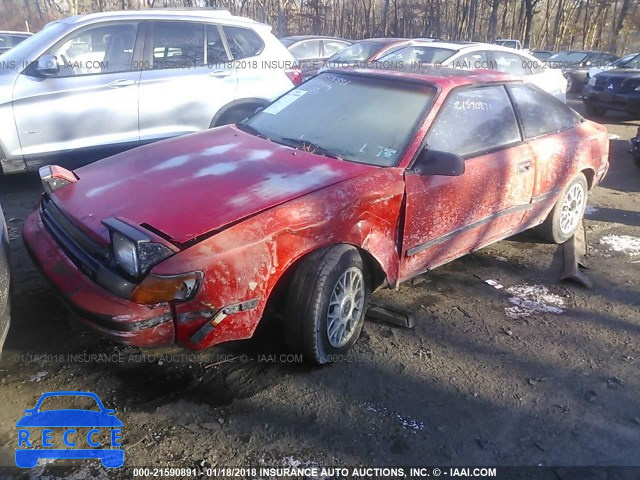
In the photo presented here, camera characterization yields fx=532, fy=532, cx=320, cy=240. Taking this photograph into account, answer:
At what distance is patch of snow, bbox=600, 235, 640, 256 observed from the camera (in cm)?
480

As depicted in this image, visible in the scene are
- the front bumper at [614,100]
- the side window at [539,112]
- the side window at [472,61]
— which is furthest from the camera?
→ the front bumper at [614,100]

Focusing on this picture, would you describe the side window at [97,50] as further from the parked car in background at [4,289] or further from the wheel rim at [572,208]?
the wheel rim at [572,208]

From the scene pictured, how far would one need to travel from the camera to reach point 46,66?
5.21m

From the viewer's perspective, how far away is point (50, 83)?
17.2 ft

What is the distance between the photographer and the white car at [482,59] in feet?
28.7

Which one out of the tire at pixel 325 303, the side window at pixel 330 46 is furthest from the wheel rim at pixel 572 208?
the side window at pixel 330 46

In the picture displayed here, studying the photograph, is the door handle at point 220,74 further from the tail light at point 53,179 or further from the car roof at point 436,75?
the tail light at point 53,179

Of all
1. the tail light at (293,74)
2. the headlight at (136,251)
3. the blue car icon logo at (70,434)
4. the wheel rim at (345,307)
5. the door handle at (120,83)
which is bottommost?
the blue car icon logo at (70,434)

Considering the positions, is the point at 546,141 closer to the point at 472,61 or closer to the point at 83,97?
the point at 83,97

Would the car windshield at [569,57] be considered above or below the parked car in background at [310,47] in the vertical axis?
below

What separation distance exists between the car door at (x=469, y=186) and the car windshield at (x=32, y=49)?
411 cm

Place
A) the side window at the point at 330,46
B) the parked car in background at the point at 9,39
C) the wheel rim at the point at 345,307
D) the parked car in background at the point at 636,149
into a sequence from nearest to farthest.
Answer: the wheel rim at the point at 345,307
the parked car in background at the point at 636,149
the parked car in background at the point at 9,39
the side window at the point at 330,46

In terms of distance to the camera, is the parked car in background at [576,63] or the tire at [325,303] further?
the parked car in background at [576,63]

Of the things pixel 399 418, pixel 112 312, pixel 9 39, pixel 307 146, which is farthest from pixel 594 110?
pixel 9 39
